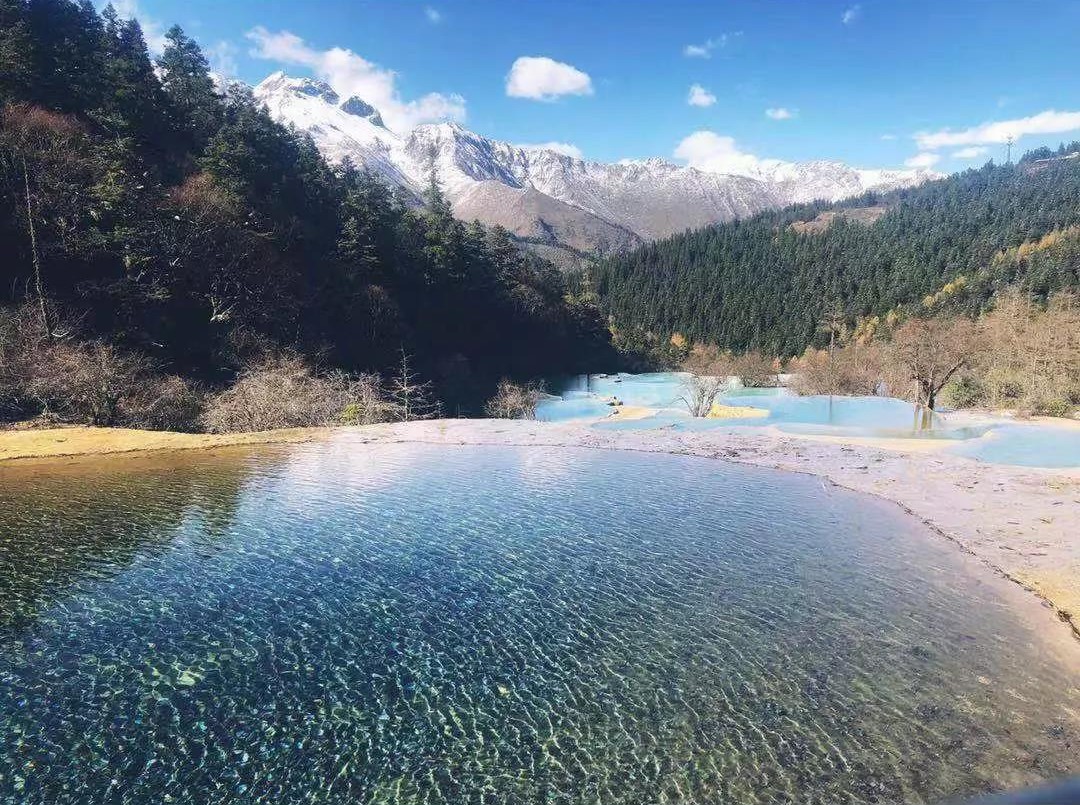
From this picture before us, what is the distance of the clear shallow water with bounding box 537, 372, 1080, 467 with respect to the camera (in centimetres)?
2958

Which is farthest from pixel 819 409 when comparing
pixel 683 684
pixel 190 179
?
pixel 190 179

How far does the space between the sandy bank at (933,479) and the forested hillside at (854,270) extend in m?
79.5

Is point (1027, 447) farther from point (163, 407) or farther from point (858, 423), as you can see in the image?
point (163, 407)

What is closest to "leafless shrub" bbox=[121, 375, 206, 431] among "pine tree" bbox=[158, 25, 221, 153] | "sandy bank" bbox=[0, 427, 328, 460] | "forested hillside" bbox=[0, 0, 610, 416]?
"sandy bank" bbox=[0, 427, 328, 460]

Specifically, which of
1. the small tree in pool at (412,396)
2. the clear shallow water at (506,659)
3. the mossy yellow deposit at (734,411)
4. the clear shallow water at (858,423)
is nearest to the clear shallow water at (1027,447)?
the clear shallow water at (858,423)

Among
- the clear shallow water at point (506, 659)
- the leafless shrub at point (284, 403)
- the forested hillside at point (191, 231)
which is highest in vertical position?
the forested hillside at point (191, 231)

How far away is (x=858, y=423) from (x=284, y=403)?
38.0m

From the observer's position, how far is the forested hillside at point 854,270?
107m

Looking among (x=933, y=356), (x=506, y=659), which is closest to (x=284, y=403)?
(x=506, y=659)

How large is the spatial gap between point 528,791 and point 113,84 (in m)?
62.6

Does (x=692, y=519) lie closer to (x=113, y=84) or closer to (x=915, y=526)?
(x=915, y=526)

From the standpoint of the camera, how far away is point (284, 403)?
36.5 m

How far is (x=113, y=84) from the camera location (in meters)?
49.9

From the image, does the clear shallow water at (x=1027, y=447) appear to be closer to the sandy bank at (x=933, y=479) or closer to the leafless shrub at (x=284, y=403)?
the sandy bank at (x=933, y=479)
